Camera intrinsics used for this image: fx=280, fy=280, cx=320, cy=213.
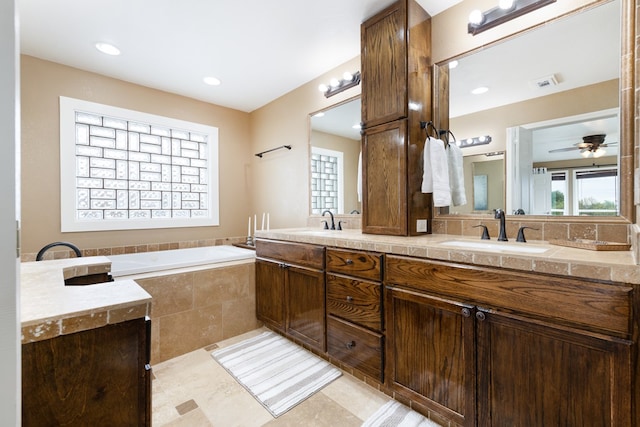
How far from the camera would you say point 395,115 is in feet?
6.42

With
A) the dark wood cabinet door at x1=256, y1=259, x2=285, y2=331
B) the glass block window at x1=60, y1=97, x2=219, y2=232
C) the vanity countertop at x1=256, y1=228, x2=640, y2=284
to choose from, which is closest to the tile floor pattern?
the dark wood cabinet door at x1=256, y1=259, x2=285, y2=331

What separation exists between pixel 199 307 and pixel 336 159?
73.0 inches

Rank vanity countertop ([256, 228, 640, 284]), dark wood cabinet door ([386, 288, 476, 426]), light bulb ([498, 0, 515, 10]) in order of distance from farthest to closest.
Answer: light bulb ([498, 0, 515, 10])
dark wood cabinet door ([386, 288, 476, 426])
vanity countertop ([256, 228, 640, 284])

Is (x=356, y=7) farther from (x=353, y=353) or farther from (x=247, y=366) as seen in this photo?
(x=247, y=366)

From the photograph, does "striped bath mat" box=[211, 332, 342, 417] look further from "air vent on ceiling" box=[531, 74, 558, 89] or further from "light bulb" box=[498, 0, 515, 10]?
"light bulb" box=[498, 0, 515, 10]

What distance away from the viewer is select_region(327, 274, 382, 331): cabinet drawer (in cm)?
168

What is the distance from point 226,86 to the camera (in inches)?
124

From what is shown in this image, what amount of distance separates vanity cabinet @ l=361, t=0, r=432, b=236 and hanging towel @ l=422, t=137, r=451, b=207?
0.06 meters

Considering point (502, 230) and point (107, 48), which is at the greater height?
point (107, 48)

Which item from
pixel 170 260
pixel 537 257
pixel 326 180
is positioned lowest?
pixel 170 260

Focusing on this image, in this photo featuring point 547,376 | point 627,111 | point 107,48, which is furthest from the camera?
point 107,48

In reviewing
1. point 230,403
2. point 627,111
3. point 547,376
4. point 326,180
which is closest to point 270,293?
point 230,403

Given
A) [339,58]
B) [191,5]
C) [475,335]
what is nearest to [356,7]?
[339,58]

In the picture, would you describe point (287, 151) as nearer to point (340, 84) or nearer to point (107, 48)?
point (340, 84)
